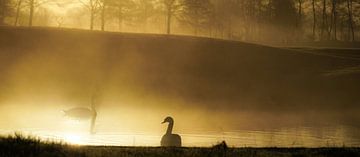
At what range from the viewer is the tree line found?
107562 millimetres

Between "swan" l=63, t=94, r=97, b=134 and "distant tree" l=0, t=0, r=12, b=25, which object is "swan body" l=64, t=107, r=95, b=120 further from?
"distant tree" l=0, t=0, r=12, b=25

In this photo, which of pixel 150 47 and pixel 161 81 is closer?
pixel 161 81

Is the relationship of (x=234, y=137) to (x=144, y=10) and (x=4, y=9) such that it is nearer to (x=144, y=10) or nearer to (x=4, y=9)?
(x=4, y=9)

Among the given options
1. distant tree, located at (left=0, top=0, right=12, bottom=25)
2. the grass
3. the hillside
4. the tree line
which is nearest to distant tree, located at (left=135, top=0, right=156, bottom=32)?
the tree line

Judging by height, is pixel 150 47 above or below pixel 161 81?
above

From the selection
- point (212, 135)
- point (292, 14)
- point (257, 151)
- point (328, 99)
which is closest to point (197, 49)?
point (328, 99)

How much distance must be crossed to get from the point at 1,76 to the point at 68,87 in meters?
5.83

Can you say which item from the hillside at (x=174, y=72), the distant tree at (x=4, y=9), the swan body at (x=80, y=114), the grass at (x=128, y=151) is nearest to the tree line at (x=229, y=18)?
the distant tree at (x=4, y=9)

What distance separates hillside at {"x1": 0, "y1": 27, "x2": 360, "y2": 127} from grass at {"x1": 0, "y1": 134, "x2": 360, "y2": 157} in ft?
91.4

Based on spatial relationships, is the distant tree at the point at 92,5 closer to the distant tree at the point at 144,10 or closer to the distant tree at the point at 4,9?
the distant tree at the point at 4,9

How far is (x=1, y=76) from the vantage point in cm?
4766

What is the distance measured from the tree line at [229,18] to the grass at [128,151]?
87.4 metres

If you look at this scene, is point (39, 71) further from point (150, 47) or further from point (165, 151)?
point (165, 151)

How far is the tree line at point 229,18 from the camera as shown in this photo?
108m
